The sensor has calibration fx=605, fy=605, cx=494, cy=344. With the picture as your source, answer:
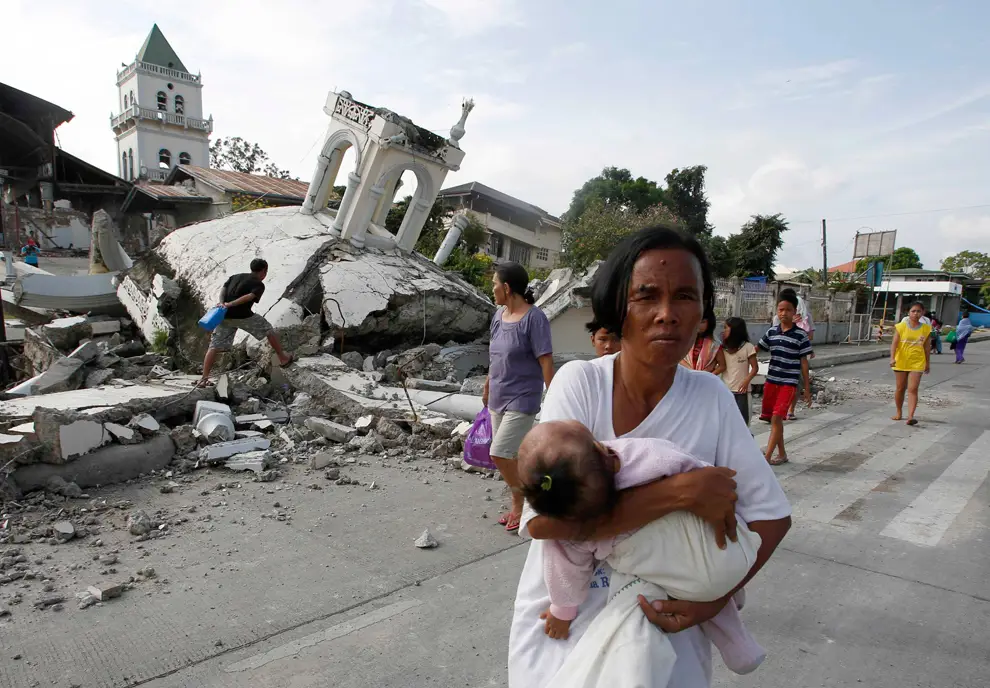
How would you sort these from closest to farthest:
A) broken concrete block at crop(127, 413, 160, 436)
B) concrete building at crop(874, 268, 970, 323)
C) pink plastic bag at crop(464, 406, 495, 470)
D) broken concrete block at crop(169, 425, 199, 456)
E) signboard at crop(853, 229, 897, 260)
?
pink plastic bag at crop(464, 406, 495, 470)
broken concrete block at crop(127, 413, 160, 436)
broken concrete block at crop(169, 425, 199, 456)
signboard at crop(853, 229, 897, 260)
concrete building at crop(874, 268, 970, 323)

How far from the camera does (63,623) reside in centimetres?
275

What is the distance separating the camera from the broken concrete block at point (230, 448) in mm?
5113

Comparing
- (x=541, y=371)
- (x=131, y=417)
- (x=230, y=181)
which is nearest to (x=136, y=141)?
(x=230, y=181)

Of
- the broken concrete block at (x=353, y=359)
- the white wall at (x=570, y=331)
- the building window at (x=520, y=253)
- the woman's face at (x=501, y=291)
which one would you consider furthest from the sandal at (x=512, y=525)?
the building window at (x=520, y=253)

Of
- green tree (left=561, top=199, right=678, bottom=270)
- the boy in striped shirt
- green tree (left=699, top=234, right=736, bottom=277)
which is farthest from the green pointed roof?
the boy in striped shirt

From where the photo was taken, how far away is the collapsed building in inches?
192

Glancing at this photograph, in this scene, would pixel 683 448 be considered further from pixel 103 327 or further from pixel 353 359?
pixel 103 327

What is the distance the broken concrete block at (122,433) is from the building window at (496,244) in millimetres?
26473

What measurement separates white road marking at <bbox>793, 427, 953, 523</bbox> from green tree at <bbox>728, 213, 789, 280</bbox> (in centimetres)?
2526

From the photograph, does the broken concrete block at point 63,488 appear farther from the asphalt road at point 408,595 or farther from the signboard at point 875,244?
the signboard at point 875,244

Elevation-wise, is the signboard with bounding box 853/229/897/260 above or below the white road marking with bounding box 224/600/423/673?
above

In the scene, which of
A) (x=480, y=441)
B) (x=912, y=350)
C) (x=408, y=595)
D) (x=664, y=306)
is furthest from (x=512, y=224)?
(x=664, y=306)

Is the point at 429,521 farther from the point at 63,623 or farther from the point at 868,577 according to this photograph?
the point at 868,577

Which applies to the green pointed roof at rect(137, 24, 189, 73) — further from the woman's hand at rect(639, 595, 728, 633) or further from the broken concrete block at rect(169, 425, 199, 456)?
the woman's hand at rect(639, 595, 728, 633)
